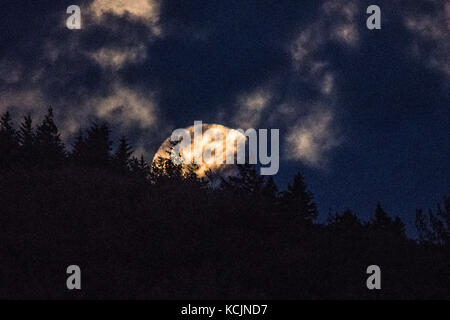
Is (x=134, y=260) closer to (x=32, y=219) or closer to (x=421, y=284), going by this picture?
(x=32, y=219)

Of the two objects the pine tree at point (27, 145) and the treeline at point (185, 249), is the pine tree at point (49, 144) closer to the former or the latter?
the pine tree at point (27, 145)

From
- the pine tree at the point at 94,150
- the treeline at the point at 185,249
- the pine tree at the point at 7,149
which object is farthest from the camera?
the pine tree at the point at 94,150

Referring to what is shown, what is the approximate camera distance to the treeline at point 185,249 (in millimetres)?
6793

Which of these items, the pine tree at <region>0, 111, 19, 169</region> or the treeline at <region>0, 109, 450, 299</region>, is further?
the pine tree at <region>0, 111, 19, 169</region>

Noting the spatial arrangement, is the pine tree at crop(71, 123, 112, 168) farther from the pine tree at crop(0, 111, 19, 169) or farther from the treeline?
the treeline

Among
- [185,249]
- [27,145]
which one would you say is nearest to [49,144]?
[27,145]

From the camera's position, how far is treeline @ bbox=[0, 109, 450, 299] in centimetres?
679

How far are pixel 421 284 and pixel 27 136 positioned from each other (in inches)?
1447

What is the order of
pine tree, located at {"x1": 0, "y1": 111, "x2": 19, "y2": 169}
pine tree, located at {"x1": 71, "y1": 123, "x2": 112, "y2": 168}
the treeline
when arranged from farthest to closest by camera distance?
pine tree, located at {"x1": 71, "y1": 123, "x2": 112, "y2": 168} → pine tree, located at {"x1": 0, "y1": 111, "x2": 19, "y2": 169} → the treeline

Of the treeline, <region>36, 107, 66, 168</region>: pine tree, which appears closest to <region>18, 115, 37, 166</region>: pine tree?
<region>36, 107, 66, 168</region>: pine tree

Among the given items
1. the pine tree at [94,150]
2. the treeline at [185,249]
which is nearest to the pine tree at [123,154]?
the pine tree at [94,150]
